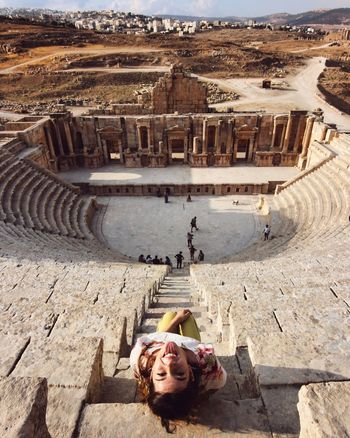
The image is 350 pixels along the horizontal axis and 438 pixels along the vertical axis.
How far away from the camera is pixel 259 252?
44.2 ft

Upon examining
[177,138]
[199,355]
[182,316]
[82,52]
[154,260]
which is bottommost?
[154,260]

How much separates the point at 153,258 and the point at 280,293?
8.67 meters

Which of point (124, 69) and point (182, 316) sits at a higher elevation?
point (182, 316)

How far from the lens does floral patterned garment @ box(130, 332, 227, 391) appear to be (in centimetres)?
282

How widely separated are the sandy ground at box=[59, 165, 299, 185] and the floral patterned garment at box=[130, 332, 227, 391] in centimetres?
1701

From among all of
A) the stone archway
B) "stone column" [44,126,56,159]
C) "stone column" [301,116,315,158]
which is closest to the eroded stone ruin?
"stone column" [44,126,56,159]

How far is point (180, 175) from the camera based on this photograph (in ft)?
68.2

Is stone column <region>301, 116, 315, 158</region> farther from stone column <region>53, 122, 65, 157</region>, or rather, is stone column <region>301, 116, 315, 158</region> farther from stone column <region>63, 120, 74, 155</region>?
stone column <region>53, 122, 65, 157</region>

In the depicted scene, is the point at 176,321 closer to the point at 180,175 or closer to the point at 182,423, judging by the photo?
the point at 182,423

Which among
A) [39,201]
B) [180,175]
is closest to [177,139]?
[180,175]

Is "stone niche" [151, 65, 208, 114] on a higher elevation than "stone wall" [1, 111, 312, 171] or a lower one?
higher

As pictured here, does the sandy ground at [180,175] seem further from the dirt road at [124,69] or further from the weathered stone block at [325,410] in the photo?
the dirt road at [124,69]

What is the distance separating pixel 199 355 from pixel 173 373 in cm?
48

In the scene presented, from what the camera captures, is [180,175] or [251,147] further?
[251,147]
